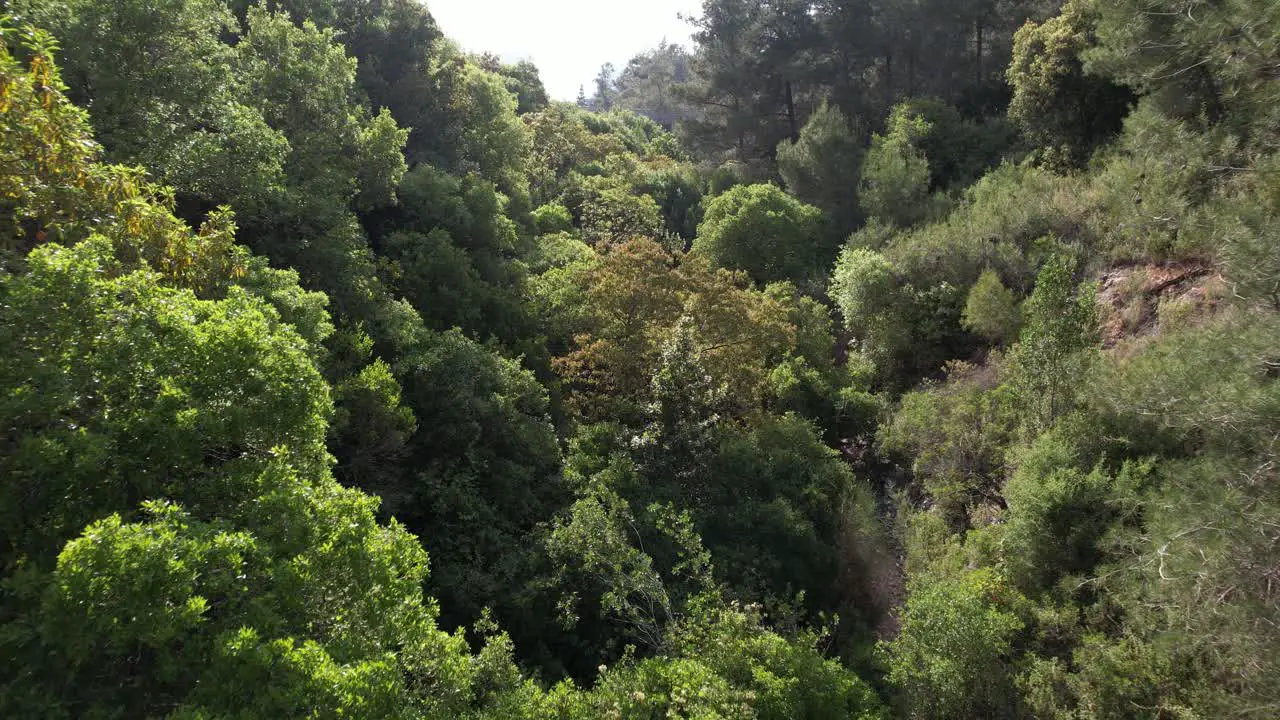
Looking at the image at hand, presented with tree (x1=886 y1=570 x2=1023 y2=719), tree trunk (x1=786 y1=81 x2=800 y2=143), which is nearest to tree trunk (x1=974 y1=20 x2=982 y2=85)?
tree trunk (x1=786 y1=81 x2=800 y2=143)

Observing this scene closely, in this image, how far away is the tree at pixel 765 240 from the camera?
91.1 feet

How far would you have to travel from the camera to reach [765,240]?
2788cm

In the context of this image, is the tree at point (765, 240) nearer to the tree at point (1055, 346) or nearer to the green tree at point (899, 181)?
the green tree at point (899, 181)

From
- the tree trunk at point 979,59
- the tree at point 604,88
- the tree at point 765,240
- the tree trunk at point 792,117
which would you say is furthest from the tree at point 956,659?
the tree at point 604,88

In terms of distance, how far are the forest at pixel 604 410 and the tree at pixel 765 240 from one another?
0.20 m

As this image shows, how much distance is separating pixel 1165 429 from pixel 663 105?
85203mm

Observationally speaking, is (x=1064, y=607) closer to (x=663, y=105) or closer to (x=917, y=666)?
(x=917, y=666)

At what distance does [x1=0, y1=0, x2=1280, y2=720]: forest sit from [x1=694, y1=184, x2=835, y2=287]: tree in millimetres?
199

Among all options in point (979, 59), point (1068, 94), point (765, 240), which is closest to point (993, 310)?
point (765, 240)

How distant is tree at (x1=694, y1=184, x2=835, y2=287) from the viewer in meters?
27.8

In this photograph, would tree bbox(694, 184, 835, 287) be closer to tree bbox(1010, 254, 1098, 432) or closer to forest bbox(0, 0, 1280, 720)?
forest bbox(0, 0, 1280, 720)

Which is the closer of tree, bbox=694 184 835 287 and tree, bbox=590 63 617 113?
tree, bbox=694 184 835 287

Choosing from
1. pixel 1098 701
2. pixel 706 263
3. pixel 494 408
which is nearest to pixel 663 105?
pixel 706 263

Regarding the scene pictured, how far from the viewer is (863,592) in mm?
16109
